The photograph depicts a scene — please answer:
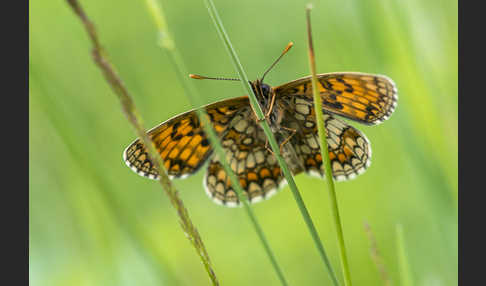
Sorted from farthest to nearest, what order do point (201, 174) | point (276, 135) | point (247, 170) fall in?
point (201, 174), point (247, 170), point (276, 135)

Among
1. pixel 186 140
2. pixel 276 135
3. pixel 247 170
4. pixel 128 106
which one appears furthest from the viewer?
pixel 247 170

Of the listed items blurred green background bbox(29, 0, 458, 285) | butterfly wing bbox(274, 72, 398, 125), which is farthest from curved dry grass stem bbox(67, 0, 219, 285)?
butterfly wing bbox(274, 72, 398, 125)

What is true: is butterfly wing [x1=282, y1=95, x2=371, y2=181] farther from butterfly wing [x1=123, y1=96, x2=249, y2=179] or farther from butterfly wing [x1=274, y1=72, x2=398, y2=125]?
butterfly wing [x1=123, y1=96, x2=249, y2=179]

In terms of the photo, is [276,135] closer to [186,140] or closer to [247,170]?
[247,170]

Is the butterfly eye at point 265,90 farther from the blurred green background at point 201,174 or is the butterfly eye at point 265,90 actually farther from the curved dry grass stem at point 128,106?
the curved dry grass stem at point 128,106

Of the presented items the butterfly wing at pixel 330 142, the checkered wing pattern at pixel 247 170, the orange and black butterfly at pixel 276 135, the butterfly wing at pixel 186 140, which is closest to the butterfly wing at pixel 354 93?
the orange and black butterfly at pixel 276 135

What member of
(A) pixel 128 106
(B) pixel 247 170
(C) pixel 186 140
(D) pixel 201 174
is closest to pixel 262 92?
(C) pixel 186 140

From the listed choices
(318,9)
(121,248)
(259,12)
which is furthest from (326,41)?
(121,248)

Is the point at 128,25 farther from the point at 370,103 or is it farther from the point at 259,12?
the point at 370,103
